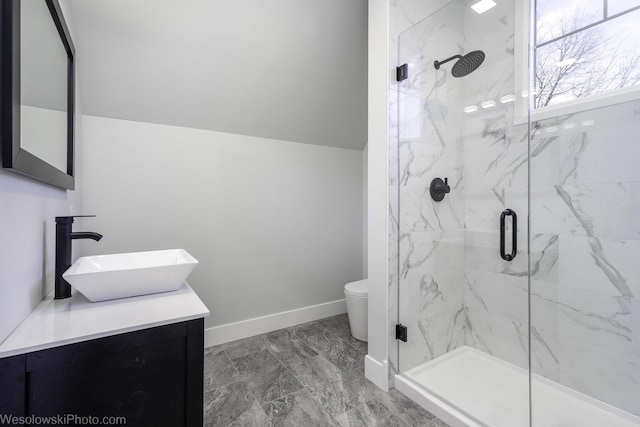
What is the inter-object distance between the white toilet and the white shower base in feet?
1.82

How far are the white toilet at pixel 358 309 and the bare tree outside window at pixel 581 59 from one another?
1831 millimetres

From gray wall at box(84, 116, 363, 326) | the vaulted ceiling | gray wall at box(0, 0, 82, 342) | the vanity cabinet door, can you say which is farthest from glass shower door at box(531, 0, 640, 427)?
gray wall at box(0, 0, 82, 342)

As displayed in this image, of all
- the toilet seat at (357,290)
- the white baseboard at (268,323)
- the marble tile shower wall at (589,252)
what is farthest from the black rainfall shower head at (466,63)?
the white baseboard at (268,323)

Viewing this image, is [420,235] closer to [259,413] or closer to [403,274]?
[403,274]

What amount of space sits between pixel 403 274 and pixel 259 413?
1.19 metres

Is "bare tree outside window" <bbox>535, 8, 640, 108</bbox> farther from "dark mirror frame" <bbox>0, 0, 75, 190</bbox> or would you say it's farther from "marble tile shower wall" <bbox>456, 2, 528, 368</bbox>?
"dark mirror frame" <bbox>0, 0, 75, 190</bbox>

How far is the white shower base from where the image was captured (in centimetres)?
155

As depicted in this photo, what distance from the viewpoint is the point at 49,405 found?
84 cm

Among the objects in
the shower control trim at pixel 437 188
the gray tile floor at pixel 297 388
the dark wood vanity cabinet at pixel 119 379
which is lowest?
the gray tile floor at pixel 297 388

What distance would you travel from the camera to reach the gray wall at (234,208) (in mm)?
2064

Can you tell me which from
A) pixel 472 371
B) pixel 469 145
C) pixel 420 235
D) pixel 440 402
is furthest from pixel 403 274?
pixel 469 145

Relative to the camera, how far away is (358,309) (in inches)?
95.3

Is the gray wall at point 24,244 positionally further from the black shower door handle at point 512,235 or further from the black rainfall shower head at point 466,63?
the black shower door handle at point 512,235

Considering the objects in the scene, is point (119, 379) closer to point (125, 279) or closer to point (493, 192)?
point (125, 279)
